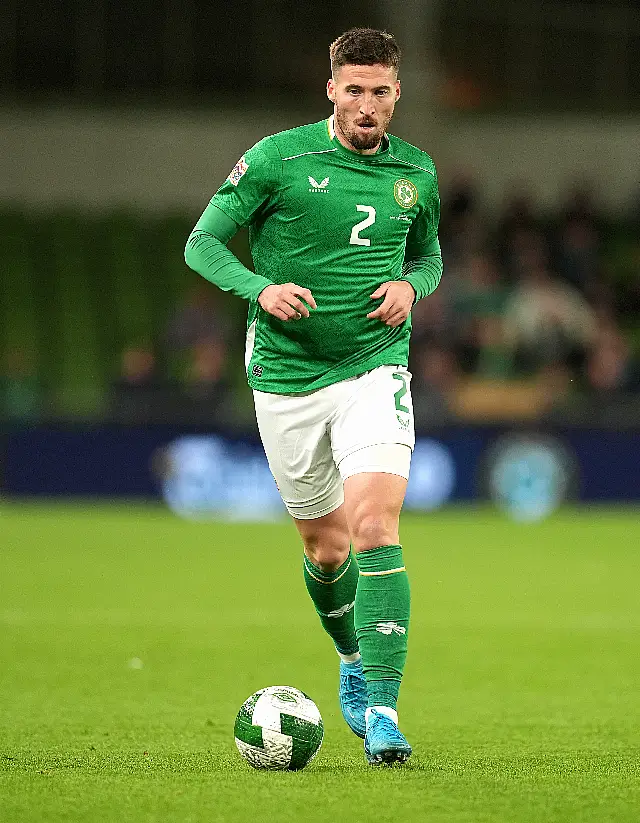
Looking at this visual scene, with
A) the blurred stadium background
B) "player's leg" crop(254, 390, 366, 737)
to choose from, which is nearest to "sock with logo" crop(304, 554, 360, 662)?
"player's leg" crop(254, 390, 366, 737)

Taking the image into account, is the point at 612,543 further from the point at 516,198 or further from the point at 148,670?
the point at 516,198

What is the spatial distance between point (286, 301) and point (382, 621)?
1083mm

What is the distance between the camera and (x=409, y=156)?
515cm

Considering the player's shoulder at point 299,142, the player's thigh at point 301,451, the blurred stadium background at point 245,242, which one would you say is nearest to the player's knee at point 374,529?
the player's thigh at point 301,451

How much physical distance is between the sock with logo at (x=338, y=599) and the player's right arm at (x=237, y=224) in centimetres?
110

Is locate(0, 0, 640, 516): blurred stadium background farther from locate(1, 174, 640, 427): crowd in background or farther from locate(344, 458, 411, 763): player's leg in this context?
locate(344, 458, 411, 763): player's leg

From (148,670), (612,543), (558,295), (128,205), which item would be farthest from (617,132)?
(148,670)

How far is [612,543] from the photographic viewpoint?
12.6 meters

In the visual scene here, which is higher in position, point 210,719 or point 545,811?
point 545,811

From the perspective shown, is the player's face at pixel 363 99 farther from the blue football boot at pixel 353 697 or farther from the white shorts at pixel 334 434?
the blue football boot at pixel 353 697

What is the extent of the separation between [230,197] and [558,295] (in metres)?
12.8

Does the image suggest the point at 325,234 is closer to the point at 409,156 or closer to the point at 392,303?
the point at 392,303

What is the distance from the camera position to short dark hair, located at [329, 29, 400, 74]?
4.82 m

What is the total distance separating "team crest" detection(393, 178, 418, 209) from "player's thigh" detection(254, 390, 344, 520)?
720mm
